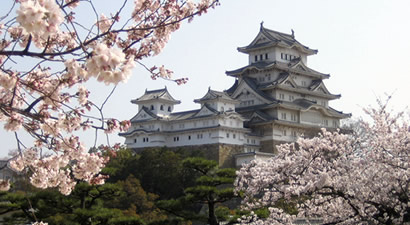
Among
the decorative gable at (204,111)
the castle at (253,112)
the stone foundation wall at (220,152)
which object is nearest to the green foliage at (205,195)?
the stone foundation wall at (220,152)

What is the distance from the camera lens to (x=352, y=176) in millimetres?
9820

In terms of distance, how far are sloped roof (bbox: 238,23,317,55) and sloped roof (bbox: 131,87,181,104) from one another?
25.7 ft

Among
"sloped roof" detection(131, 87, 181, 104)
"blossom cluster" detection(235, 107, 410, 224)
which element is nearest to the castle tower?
"sloped roof" detection(131, 87, 181, 104)

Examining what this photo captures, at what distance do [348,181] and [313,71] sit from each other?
3370cm

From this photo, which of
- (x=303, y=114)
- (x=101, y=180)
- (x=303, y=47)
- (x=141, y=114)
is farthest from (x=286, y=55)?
(x=101, y=180)

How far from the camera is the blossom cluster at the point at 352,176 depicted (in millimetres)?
9469

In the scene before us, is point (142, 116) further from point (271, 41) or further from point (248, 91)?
point (271, 41)

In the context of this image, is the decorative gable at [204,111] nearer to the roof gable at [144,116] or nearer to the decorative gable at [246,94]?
the roof gable at [144,116]

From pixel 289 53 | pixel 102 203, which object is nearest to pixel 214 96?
pixel 289 53

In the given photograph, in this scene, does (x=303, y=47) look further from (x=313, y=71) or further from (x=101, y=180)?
(x=101, y=180)

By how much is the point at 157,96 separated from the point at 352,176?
2957 cm

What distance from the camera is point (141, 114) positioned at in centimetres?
3897

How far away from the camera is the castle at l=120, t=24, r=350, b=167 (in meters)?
35.8

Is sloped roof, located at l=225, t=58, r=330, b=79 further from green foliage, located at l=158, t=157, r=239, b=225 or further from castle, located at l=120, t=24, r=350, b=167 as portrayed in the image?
green foliage, located at l=158, t=157, r=239, b=225
